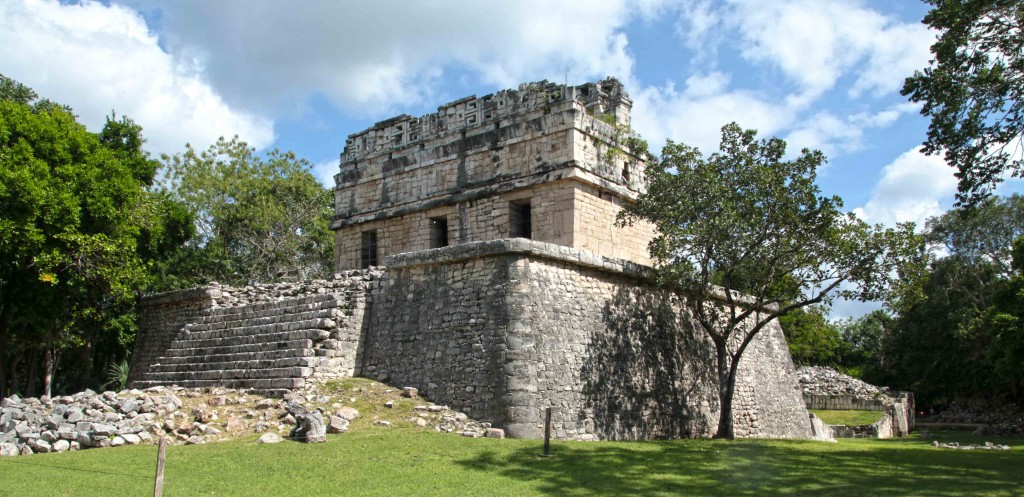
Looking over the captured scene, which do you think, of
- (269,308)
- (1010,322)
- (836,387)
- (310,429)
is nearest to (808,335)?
(836,387)

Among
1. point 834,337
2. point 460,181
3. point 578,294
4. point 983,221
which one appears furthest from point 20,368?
point 983,221

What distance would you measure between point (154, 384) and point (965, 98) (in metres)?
14.7

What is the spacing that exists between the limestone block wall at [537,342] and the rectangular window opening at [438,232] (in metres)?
3.35

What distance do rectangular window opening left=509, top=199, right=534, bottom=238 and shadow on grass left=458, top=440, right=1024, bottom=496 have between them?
571cm

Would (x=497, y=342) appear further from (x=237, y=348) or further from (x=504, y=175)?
A: (x=237, y=348)

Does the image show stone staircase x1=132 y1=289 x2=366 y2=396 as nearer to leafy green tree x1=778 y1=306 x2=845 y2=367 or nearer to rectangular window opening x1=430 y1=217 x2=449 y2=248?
rectangular window opening x1=430 y1=217 x2=449 y2=248

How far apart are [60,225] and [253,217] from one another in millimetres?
10916

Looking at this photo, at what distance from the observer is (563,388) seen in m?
12.2

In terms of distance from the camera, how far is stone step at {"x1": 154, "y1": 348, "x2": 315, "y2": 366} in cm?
1298

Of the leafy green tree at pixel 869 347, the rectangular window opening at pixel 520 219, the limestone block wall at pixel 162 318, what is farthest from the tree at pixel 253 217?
the leafy green tree at pixel 869 347

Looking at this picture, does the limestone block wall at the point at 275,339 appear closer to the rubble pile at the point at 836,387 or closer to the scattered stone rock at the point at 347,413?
the scattered stone rock at the point at 347,413

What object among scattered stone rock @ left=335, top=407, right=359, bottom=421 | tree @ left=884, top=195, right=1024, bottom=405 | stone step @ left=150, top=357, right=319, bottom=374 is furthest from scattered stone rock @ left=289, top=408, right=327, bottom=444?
tree @ left=884, top=195, right=1024, bottom=405

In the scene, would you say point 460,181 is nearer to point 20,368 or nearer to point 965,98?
point 965,98

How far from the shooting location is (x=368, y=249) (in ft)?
61.7
